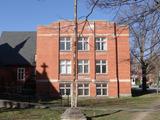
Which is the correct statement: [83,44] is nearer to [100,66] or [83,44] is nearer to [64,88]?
[100,66]

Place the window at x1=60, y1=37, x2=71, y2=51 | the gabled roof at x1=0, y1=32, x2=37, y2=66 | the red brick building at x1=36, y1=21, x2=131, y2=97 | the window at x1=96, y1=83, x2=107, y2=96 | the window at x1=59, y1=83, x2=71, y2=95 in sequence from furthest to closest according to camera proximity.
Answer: the gabled roof at x1=0, y1=32, x2=37, y2=66 → the window at x1=60, y1=37, x2=71, y2=51 → the window at x1=96, y1=83, x2=107, y2=96 → the red brick building at x1=36, y1=21, x2=131, y2=97 → the window at x1=59, y1=83, x2=71, y2=95

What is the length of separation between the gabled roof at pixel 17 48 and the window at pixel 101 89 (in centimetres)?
1186

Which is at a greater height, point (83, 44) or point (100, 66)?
point (83, 44)

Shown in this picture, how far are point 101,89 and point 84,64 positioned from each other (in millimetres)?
4168

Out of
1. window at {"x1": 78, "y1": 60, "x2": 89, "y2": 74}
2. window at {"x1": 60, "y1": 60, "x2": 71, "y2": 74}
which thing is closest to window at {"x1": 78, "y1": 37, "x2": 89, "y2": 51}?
window at {"x1": 78, "y1": 60, "x2": 89, "y2": 74}

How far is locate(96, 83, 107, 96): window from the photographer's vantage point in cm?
5356

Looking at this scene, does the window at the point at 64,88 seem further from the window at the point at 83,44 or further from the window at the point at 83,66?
the window at the point at 83,44

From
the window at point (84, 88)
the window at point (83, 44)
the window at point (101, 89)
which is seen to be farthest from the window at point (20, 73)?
the window at point (101, 89)

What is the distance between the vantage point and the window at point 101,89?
176ft

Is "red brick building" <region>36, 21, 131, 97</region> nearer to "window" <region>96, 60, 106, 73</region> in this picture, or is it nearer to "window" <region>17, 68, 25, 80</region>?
"window" <region>96, 60, 106, 73</region>

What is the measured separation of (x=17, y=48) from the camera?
6206 centimetres

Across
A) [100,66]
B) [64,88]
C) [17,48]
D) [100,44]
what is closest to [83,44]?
[100,44]

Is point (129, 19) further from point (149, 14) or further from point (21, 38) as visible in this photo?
point (21, 38)

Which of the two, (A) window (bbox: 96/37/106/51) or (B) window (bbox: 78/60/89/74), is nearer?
(B) window (bbox: 78/60/89/74)
